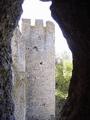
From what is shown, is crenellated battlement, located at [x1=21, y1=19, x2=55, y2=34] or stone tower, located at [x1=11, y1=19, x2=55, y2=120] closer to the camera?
stone tower, located at [x1=11, y1=19, x2=55, y2=120]

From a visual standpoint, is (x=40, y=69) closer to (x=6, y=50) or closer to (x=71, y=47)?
(x=6, y=50)

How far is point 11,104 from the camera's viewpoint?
723 cm

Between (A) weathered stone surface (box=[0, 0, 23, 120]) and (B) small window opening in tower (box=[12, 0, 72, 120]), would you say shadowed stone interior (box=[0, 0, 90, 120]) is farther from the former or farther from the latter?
(B) small window opening in tower (box=[12, 0, 72, 120])

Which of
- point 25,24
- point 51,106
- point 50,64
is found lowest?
point 51,106

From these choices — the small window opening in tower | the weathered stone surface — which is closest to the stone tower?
the small window opening in tower

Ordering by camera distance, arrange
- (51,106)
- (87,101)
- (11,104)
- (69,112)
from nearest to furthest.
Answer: (87,101)
(69,112)
(11,104)
(51,106)

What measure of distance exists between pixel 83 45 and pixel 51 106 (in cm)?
2174

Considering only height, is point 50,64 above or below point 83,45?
below

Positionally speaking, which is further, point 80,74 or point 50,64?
point 50,64

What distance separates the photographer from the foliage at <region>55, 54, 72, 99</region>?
2842 cm

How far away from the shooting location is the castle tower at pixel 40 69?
2722 cm

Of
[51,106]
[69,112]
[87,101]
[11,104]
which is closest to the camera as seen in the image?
[87,101]

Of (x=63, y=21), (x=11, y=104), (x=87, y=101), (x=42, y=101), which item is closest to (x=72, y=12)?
(x=63, y=21)

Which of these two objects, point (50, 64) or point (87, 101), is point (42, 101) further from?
point (87, 101)
